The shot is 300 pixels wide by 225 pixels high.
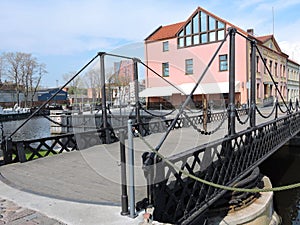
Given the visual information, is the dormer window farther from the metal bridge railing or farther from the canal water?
the metal bridge railing

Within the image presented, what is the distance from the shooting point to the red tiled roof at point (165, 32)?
25688 mm

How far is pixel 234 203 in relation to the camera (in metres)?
4.92

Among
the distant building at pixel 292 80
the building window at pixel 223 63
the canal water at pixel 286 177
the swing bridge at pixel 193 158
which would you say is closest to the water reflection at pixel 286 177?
the canal water at pixel 286 177

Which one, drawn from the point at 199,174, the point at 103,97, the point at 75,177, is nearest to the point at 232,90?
the point at 199,174

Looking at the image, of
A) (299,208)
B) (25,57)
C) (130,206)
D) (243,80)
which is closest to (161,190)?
(130,206)

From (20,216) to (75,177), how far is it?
5.31 ft

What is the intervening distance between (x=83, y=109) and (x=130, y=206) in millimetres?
17103

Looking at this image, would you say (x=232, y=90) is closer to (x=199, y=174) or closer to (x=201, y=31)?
(x=199, y=174)

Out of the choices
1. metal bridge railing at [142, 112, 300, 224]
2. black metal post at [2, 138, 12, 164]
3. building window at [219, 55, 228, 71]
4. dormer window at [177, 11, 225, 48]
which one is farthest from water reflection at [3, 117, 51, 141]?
building window at [219, 55, 228, 71]

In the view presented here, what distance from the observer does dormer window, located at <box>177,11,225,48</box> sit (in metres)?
22.3

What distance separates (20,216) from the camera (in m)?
2.98

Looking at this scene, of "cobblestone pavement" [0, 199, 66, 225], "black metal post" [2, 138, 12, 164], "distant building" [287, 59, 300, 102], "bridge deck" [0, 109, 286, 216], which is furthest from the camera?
"distant building" [287, 59, 300, 102]

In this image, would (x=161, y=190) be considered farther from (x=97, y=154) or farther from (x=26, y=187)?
(x=97, y=154)

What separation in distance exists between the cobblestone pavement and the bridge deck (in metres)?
0.51
